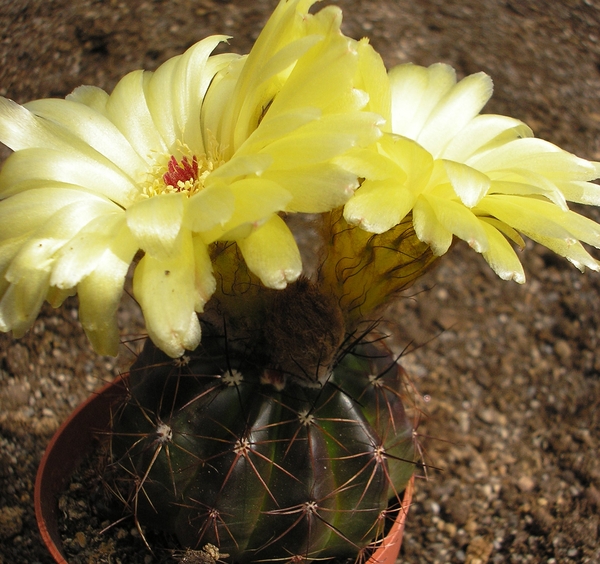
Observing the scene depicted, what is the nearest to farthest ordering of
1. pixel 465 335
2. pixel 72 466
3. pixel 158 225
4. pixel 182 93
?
1. pixel 158 225
2. pixel 182 93
3. pixel 72 466
4. pixel 465 335

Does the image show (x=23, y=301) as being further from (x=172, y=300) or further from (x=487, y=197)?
(x=487, y=197)

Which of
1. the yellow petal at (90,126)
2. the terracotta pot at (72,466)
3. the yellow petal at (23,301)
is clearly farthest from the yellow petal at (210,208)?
the terracotta pot at (72,466)

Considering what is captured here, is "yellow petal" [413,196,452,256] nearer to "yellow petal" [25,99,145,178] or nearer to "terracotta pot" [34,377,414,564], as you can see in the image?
"yellow petal" [25,99,145,178]

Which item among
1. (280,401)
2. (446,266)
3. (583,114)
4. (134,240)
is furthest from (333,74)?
(583,114)

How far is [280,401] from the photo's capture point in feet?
2.33

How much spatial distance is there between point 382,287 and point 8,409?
3.02 feet

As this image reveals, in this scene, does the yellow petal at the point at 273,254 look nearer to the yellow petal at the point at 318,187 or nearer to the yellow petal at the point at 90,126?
the yellow petal at the point at 318,187

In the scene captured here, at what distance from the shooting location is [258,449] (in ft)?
2.28

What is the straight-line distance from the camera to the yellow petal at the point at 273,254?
1.67 feet

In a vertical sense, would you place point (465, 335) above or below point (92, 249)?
below

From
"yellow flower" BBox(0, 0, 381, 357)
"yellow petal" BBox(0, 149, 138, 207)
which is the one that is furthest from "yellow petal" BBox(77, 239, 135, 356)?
"yellow petal" BBox(0, 149, 138, 207)

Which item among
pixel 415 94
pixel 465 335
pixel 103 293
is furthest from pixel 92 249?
pixel 465 335

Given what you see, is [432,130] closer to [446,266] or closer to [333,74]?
[333,74]

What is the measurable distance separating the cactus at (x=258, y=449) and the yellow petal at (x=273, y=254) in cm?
16
